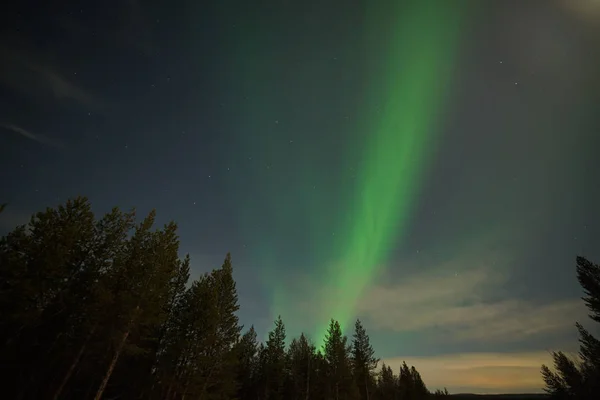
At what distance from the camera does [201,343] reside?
887 inches

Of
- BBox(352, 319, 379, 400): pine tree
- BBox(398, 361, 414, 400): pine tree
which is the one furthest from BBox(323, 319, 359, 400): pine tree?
BBox(398, 361, 414, 400): pine tree

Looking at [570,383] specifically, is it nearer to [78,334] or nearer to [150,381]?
[150,381]

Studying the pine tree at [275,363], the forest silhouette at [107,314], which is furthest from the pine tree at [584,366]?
the pine tree at [275,363]

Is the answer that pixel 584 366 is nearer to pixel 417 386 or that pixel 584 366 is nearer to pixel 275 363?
pixel 417 386

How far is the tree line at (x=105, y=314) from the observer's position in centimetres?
1662

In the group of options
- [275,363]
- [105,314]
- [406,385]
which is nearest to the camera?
[105,314]

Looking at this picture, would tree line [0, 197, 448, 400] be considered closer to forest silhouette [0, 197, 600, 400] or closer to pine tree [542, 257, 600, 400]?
forest silhouette [0, 197, 600, 400]

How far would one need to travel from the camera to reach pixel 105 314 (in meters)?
17.1

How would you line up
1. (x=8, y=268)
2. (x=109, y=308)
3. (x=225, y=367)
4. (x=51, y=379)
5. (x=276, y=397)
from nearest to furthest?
(x=8, y=268)
(x=109, y=308)
(x=51, y=379)
(x=225, y=367)
(x=276, y=397)

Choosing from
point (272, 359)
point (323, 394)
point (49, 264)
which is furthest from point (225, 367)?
point (323, 394)

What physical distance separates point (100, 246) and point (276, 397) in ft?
108

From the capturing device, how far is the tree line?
16.6 m

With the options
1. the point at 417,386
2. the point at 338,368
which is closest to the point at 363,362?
the point at 338,368

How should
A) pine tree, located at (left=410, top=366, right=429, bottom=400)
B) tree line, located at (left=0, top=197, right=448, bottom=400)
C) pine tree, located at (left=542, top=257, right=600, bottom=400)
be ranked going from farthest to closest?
pine tree, located at (left=410, top=366, right=429, bottom=400), pine tree, located at (left=542, top=257, right=600, bottom=400), tree line, located at (left=0, top=197, right=448, bottom=400)
